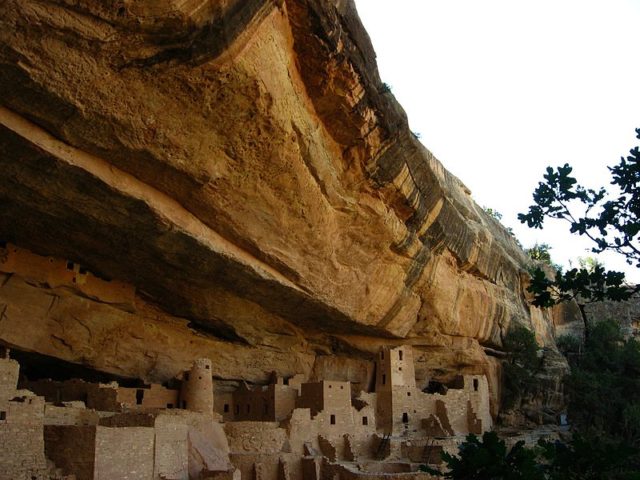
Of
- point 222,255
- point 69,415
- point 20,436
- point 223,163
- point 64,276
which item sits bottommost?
point 20,436

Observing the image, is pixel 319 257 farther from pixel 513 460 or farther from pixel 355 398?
pixel 513 460

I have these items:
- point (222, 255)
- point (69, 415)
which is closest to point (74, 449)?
point (69, 415)

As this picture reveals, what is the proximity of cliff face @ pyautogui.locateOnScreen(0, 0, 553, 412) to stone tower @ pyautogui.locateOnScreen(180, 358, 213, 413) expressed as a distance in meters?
1.69

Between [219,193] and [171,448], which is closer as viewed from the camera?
[171,448]

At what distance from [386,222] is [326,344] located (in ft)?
18.4

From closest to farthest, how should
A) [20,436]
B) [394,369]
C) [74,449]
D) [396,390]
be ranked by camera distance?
[20,436]
[74,449]
[396,390]
[394,369]

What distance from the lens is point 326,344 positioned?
72.4 feet

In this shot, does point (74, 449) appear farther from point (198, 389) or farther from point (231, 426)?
point (198, 389)

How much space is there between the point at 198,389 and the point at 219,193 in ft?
18.3

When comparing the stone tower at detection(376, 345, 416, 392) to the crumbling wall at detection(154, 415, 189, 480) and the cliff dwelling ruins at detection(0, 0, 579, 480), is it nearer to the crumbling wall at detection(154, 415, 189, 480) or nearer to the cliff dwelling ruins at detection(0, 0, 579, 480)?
the cliff dwelling ruins at detection(0, 0, 579, 480)

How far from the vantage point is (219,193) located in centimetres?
1412

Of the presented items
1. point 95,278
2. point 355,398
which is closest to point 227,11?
point 95,278

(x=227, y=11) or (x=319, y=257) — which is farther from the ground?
(x=227, y=11)

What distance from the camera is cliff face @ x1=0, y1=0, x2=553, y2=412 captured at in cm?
1098
